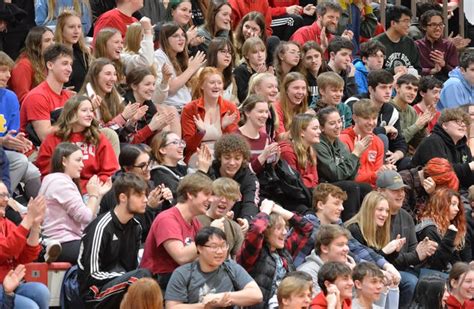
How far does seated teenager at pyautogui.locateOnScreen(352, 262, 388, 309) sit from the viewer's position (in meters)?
10.5

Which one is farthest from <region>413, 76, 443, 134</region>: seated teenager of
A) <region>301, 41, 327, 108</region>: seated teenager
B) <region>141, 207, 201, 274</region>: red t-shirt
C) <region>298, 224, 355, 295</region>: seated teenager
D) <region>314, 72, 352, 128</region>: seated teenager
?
<region>141, 207, 201, 274</region>: red t-shirt

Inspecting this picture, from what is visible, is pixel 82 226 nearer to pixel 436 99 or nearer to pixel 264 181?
pixel 264 181

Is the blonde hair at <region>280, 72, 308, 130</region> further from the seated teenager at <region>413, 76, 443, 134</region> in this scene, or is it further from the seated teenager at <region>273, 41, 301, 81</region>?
the seated teenager at <region>413, 76, 443, 134</region>

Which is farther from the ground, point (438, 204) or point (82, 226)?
point (82, 226)

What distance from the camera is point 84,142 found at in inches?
437

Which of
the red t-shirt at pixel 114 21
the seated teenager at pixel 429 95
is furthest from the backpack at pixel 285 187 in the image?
the seated teenager at pixel 429 95

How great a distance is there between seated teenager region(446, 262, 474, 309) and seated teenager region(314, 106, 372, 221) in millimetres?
1152

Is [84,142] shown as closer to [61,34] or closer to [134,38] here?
[61,34]

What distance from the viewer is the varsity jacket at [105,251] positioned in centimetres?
969

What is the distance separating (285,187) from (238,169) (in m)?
0.60

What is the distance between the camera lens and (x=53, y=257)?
10.1 meters

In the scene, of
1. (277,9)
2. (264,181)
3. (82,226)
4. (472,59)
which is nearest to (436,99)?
(472,59)

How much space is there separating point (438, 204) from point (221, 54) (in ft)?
7.93

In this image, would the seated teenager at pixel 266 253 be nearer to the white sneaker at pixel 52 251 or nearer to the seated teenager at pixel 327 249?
the seated teenager at pixel 327 249
